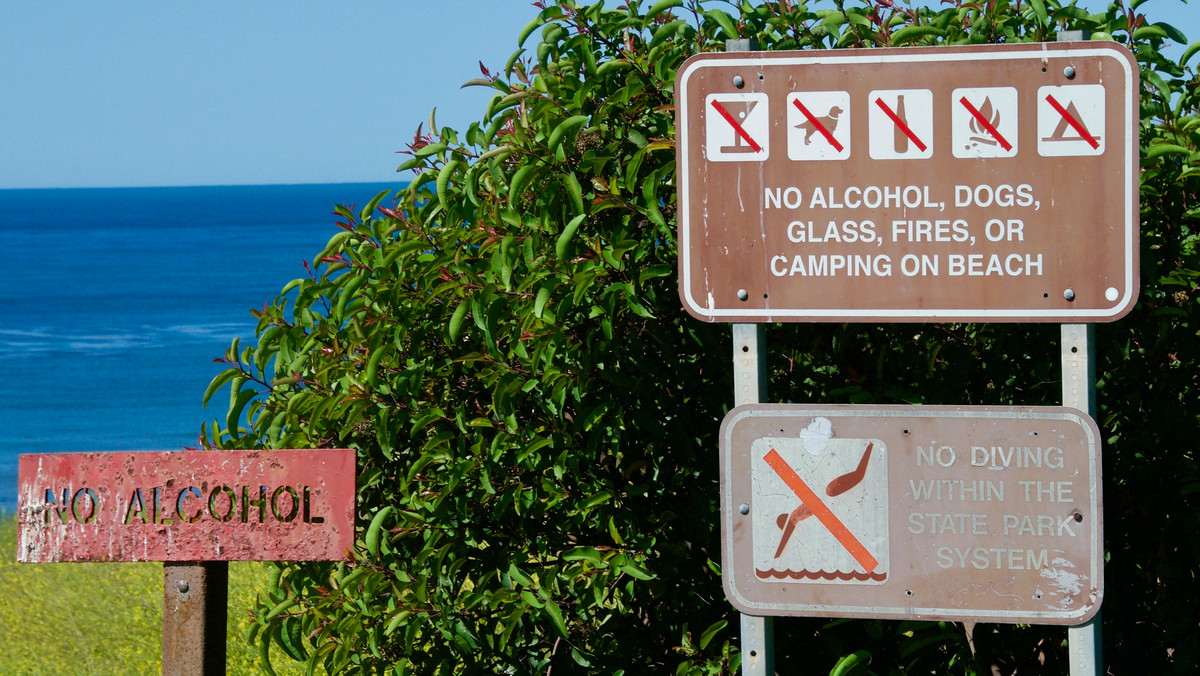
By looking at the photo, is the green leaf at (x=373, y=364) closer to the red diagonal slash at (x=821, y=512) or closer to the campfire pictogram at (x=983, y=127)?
the red diagonal slash at (x=821, y=512)

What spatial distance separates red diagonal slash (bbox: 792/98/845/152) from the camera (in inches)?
95.4

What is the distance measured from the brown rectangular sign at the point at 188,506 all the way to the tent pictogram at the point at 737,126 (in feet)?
3.78

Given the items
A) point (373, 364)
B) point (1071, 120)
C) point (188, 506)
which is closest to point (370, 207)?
point (373, 364)

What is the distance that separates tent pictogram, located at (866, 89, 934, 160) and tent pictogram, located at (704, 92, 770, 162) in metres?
0.21

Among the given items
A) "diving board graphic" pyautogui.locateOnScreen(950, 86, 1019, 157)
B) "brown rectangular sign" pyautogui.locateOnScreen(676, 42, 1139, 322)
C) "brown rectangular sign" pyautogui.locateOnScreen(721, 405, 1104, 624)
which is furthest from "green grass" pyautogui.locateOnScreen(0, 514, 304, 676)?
"diving board graphic" pyautogui.locateOnScreen(950, 86, 1019, 157)

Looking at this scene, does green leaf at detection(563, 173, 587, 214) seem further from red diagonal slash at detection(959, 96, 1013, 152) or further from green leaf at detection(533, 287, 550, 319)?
red diagonal slash at detection(959, 96, 1013, 152)

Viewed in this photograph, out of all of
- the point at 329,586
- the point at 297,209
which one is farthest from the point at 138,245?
the point at 329,586

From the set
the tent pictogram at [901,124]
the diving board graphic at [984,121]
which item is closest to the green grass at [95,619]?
the tent pictogram at [901,124]

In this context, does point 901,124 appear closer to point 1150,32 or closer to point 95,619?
point 1150,32

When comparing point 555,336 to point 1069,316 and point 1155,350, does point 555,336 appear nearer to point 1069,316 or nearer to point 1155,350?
point 1069,316

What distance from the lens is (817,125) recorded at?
2436 mm

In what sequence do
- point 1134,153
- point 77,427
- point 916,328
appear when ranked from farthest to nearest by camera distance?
point 77,427 → point 916,328 → point 1134,153

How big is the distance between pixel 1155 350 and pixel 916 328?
1.79 ft

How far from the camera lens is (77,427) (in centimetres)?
2317
